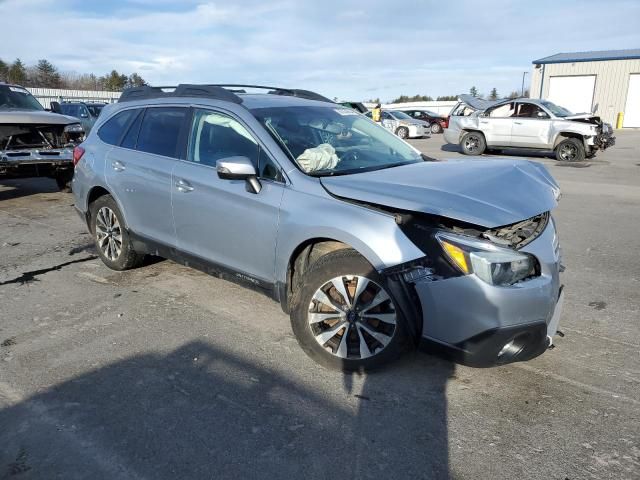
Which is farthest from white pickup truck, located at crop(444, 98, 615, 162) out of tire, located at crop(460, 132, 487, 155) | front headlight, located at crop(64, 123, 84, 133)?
front headlight, located at crop(64, 123, 84, 133)

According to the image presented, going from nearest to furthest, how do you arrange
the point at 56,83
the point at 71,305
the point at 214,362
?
the point at 214,362
the point at 71,305
the point at 56,83

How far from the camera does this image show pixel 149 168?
443cm

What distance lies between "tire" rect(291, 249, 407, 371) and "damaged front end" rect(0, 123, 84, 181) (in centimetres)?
695

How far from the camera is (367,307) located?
3.10 m

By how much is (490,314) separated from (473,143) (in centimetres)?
1492

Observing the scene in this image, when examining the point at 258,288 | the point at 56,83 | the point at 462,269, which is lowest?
the point at 258,288

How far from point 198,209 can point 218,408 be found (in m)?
1.67

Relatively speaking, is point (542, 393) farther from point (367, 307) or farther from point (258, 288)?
point (258, 288)

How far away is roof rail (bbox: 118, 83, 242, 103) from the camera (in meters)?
4.04

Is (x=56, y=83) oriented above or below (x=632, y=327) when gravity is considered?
above

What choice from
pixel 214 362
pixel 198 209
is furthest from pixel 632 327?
pixel 198 209

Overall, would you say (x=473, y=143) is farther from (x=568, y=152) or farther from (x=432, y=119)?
(x=432, y=119)

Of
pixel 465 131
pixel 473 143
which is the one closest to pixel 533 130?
pixel 473 143

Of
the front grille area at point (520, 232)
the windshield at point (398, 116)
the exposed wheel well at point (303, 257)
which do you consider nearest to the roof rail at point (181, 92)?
the exposed wheel well at point (303, 257)
